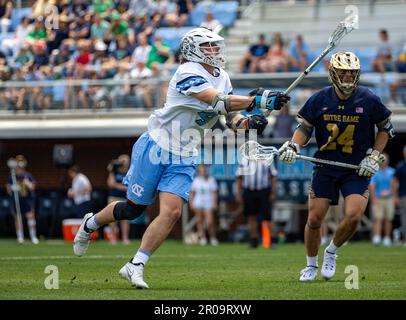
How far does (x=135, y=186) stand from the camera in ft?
31.0

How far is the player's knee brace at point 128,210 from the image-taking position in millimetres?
9539

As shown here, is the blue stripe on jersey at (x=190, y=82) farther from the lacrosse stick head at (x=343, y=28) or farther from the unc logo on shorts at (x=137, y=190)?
the lacrosse stick head at (x=343, y=28)

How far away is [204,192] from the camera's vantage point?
21.7 metres

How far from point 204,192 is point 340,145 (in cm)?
1157

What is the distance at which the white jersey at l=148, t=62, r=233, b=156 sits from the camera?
30.6 ft

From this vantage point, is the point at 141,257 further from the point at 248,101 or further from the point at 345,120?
the point at 345,120

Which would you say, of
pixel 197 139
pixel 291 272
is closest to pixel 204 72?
pixel 197 139

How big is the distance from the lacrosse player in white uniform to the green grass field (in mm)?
605

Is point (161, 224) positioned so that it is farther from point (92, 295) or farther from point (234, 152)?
point (234, 152)

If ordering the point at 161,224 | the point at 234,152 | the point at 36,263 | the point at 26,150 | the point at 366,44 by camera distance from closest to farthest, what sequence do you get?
1. the point at 161,224
2. the point at 36,263
3. the point at 234,152
4. the point at 366,44
5. the point at 26,150

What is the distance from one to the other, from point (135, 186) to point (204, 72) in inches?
47.8

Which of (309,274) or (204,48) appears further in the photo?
(309,274)

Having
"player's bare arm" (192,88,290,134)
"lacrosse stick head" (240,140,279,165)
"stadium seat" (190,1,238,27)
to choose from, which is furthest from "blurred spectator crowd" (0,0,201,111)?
"player's bare arm" (192,88,290,134)

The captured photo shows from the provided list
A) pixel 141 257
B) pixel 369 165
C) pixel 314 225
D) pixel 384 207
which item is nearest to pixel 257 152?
pixel 314 225
